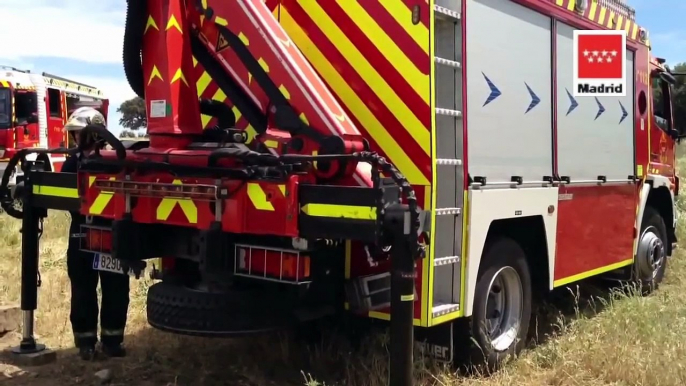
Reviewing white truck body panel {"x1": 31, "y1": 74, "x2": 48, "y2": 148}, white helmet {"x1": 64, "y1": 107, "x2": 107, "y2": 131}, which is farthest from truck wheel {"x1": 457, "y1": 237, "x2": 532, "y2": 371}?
white truck body panel {"x1": 31, "y1": 74, "x2": 48, "y2": 148}

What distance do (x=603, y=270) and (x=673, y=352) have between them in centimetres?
149

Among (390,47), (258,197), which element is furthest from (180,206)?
(390,47)

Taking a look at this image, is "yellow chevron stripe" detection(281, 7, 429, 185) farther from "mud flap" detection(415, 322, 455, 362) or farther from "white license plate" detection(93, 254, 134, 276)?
"white license plate" detection(93, 254, 134, 276)

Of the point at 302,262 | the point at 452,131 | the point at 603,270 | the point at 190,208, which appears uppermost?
the point at 452,131

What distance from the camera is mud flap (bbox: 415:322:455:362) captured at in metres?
4.41

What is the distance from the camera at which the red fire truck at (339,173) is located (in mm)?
3623

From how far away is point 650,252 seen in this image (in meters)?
7.23

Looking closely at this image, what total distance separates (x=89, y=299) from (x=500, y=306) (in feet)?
9.60

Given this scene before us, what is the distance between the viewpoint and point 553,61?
17.5 ft

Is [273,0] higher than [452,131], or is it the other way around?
[273,0]

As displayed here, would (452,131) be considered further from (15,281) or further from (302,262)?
(15,281)

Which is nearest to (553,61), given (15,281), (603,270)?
(603,270)

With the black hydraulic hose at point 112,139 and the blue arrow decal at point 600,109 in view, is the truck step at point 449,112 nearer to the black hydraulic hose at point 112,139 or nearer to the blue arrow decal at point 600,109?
the black hydraulic hose at point 112,139

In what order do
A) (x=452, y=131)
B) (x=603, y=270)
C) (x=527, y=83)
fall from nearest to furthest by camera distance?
(x=452, y=131) < (x=527, y=83) < (x=603, y=270)
